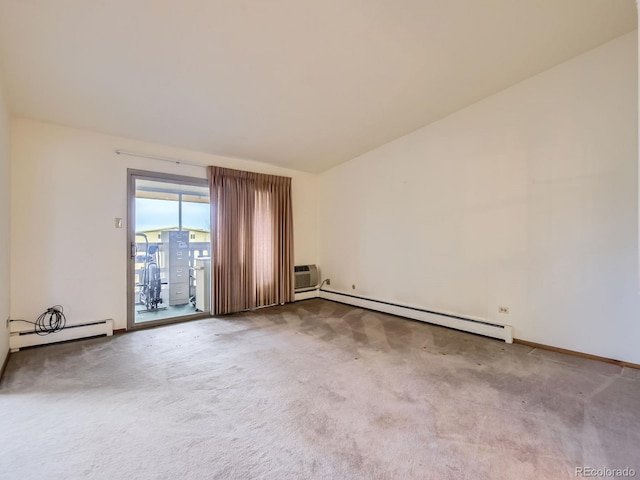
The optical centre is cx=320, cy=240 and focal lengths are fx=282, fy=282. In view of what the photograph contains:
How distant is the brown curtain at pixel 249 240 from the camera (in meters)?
4.23

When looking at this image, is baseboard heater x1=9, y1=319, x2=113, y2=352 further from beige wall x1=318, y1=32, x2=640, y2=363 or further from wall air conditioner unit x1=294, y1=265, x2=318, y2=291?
beige wall x1=318, y1=32, x2=640, y2=363

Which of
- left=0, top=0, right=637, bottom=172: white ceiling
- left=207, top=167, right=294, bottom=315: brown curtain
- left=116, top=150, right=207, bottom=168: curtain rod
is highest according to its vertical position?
left=0, top=0, right=637, bottom=172: white ceiling

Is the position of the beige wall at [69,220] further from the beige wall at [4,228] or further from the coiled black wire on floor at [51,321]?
the beige wall at [4,228]

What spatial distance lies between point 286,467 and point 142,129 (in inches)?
146

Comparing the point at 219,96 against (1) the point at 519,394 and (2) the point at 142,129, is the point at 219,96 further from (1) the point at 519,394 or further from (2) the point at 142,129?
(1) the point at 519,394

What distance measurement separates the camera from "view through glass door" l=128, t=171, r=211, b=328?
13.3 ft

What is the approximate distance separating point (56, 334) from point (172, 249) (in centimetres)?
181

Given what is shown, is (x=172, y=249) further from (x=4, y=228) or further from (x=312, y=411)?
(x=312, y=411)

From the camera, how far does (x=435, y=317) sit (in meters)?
3.77

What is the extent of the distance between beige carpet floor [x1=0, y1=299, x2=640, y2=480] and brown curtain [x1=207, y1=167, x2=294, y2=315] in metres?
1.30

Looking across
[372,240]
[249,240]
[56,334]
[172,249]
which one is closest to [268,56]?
[249,240]

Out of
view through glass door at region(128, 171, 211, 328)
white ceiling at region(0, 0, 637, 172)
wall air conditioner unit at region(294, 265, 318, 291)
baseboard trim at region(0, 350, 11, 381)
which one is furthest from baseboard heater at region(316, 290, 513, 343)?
baseboard trim at region(0, 350, 11, 381)

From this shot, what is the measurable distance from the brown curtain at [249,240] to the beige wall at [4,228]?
203cm

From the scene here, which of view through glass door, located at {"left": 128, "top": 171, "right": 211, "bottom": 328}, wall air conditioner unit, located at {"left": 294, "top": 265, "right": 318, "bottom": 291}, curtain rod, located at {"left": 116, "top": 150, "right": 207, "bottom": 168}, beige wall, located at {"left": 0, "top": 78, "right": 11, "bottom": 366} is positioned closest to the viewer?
beige wall, located at {"left": 0, "top": 78, "right": 11, "bottom": 366}
